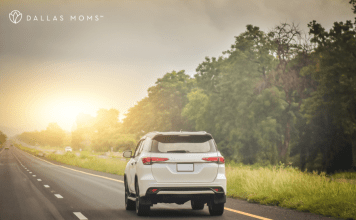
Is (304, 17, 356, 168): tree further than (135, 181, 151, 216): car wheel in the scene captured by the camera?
Yes

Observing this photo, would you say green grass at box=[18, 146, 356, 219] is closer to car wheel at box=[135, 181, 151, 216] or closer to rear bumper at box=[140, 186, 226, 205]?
rear bumper at box=[140, 186, 226, 205]

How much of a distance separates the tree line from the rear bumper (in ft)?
111

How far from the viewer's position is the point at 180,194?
9602mm

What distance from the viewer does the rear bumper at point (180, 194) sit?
9.59m

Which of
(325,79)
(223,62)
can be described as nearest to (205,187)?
(325,79)

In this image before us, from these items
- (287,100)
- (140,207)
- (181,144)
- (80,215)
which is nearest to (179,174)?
(181,144)

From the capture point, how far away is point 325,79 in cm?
4297

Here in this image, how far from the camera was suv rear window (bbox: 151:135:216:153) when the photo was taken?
9.83m

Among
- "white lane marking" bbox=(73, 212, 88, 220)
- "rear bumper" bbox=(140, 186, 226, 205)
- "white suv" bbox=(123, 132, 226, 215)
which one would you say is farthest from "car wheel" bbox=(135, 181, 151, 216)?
"white lane marking" bbox=(73, 212, 88, 220)

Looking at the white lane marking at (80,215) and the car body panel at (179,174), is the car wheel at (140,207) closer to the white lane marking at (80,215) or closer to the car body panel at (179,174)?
the car body panel at (179,174)

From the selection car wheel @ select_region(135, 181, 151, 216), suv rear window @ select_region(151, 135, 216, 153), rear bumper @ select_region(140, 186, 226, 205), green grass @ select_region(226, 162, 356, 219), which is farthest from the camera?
green grass @ select_region(226, 162, 356, 219)

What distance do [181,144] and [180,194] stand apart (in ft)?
3.29

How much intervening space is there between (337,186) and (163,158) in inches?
203

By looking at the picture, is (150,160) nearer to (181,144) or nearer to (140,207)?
(181,144)
